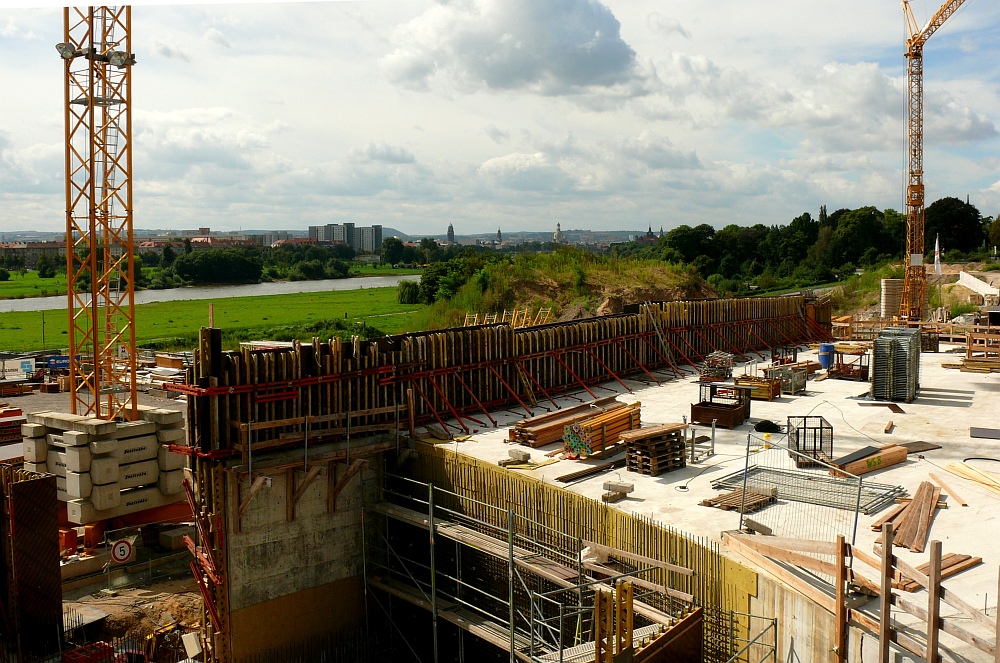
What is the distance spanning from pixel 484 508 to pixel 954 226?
98.2 metres

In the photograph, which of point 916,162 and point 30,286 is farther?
point 30,286

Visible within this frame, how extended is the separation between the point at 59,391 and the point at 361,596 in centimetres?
4402

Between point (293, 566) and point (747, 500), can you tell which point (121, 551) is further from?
point (747, 500)

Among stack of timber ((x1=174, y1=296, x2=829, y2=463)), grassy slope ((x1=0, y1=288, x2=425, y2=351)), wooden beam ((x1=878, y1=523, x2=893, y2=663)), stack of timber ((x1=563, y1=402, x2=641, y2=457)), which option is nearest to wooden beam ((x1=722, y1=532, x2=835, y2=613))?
wooden beam ((x1=878, y1=523, x2=893, y2=663))

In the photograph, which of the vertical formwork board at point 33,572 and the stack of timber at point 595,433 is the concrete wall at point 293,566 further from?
the stack of timber at point 595,433

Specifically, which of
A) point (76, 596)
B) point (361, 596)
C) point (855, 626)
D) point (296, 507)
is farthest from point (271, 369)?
point (855, 626)

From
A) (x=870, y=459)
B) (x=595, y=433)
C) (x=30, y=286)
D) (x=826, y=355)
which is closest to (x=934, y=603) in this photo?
(x=870, y=459)

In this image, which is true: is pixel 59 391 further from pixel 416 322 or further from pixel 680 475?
pixel 680 475

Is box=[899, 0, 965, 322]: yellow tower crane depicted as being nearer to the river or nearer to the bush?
the bush

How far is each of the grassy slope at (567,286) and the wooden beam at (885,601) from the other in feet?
142

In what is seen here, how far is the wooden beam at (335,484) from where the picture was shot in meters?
21.6

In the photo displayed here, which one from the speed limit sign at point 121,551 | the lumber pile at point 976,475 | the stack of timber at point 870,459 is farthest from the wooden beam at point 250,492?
the lumber pile at point 976,475

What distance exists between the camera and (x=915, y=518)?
17047 mm

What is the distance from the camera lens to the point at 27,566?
2133 cm
